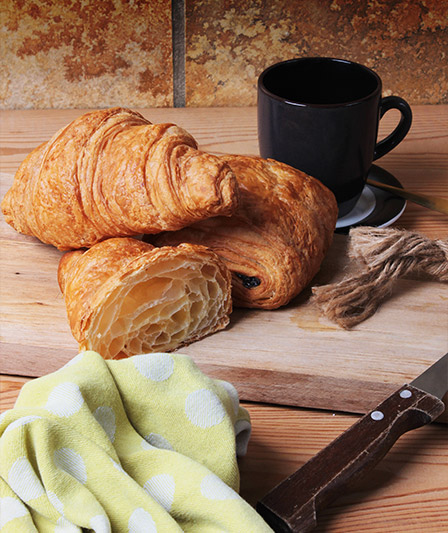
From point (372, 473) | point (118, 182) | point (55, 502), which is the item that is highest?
point (118, 182)

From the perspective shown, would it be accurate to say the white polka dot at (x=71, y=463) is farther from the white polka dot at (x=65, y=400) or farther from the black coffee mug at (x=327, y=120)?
the black coffee mug at (x=327, y=120)

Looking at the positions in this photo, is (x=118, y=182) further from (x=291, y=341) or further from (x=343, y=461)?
(x=343, y=461)

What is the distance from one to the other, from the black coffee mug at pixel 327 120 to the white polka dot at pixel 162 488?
0.64m

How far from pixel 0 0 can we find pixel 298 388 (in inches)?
43.9

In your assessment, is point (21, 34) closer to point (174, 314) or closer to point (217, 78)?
point (217, 78)

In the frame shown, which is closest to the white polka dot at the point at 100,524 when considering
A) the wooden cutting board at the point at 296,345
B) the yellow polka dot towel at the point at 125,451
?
the yellow polka dot towel at the point at 125,451

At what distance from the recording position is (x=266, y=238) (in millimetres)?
1049

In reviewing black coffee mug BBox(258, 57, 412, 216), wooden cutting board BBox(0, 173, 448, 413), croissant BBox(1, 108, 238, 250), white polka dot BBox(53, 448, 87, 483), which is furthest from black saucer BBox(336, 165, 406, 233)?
white polka dot BBox(53, 448, 87, 483)

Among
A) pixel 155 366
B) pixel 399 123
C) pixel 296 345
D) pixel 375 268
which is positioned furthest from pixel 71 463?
pixel 399 123

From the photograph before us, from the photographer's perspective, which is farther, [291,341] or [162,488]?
[291,341]

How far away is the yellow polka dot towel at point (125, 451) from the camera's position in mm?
671

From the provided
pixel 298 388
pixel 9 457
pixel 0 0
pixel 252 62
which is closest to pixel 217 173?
pixel 298 388

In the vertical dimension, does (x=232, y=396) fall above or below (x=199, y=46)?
below

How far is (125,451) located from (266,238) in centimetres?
40
